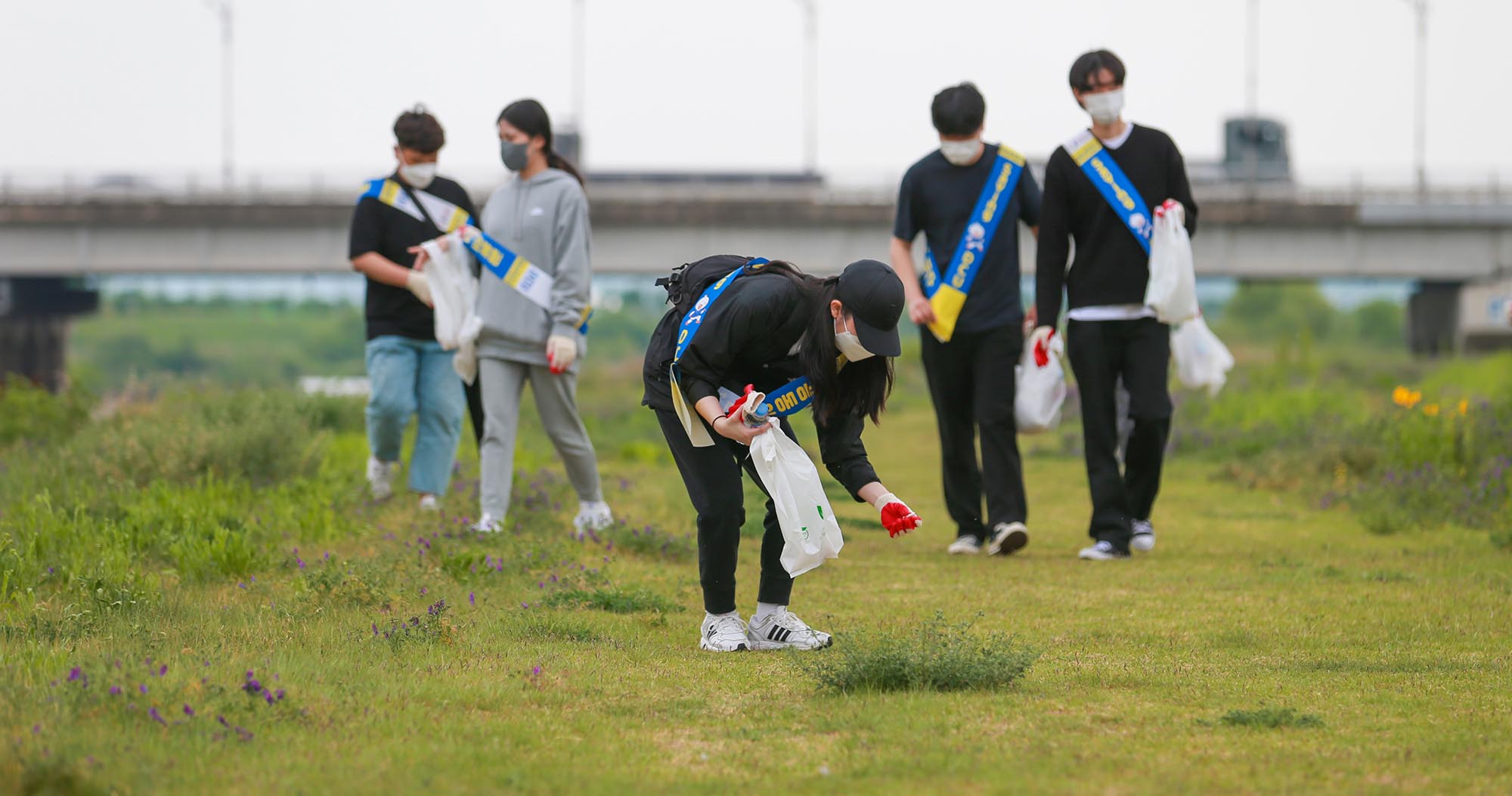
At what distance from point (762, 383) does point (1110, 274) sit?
10.6ft

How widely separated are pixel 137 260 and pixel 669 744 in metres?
36.6

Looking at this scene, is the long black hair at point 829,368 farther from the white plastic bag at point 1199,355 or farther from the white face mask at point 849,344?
the white plastic bag at point 1199,355

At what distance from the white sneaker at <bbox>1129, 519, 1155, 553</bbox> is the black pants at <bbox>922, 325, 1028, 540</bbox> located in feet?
1.80

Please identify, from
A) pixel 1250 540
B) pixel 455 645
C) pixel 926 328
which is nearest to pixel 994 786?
pixel 455 645

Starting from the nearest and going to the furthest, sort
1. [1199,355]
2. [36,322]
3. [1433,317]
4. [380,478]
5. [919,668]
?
[919,668] → [1199,355] → [380,478] → [1433,317] → [36,322]

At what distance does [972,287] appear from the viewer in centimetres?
811

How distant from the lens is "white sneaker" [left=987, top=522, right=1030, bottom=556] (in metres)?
7.94

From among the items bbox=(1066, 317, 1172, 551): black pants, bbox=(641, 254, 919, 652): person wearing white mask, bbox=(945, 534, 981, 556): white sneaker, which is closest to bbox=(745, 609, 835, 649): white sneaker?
bbox=(641, 254, 919, 652): person wearing white mask

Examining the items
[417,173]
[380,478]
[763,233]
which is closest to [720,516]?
[417,173]

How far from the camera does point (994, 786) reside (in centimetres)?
344

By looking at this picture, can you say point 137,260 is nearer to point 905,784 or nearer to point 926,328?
point 926,328

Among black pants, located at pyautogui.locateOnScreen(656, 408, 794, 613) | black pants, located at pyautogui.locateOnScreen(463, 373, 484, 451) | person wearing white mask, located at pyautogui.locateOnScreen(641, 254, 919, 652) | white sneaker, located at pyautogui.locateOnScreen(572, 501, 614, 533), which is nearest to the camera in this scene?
person wearing white mask, located at pyautogui.locateOnScreen(641, 254, 919, 652)

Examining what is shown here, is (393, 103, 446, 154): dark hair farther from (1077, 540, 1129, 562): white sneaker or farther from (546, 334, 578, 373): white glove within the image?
(1077, 540, 1129, 562): white sneaker

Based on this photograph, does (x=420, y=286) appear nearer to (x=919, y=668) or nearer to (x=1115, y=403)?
(x=1115, y=403)
